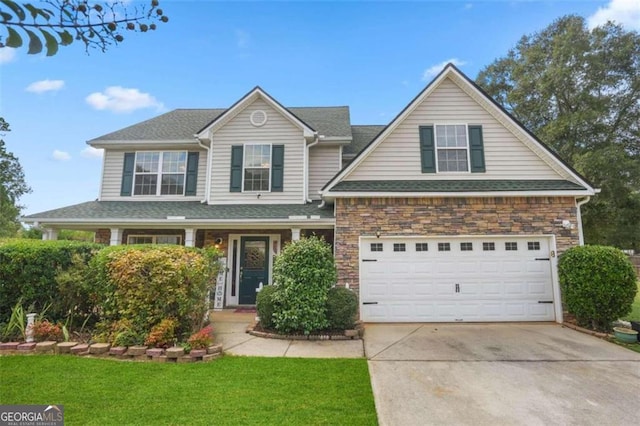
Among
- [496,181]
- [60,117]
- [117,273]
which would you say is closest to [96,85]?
[60,117]

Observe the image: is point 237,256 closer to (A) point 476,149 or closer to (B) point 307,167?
(B) point 307,167

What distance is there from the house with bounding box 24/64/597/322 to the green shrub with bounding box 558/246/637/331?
0.84 m

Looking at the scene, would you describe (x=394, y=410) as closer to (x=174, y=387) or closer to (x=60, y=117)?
(x=174, y=387)

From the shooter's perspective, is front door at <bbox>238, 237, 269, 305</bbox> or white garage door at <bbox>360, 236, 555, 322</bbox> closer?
white garage door at <bbox>360, 236, 555, 322</bbox>

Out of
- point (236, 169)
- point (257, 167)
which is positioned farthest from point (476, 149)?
point (236, 169)

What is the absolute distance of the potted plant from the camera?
6541 millimetres

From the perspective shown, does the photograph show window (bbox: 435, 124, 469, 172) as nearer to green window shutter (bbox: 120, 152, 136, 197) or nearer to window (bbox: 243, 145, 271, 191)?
window (bbox: 243, 145, 271, 191)

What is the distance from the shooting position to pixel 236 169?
11.1m

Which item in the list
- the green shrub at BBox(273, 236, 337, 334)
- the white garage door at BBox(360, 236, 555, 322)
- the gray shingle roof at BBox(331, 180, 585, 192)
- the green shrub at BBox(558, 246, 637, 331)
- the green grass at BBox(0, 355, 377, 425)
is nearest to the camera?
the green grass at BBox(0, 355, 377, 425)

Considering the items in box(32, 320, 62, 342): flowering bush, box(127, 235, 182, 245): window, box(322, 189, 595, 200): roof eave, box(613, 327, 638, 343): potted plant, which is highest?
box(322, 189, 595, 200): roof eave

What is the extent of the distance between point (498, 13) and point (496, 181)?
5.12 m

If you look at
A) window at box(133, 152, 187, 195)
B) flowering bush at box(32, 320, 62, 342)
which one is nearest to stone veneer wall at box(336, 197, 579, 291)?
flowering bush at box(32, 320, 62, 342)

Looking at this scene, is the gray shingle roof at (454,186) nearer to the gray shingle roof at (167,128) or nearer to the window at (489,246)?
the window at (489,246)

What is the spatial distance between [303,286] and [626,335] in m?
6.73
